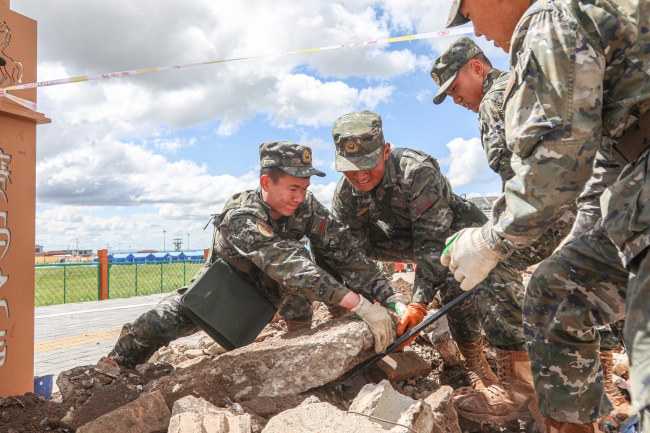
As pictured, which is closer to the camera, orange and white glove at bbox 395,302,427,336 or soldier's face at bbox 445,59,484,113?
orange and white glove at bbox 395,302,427,336

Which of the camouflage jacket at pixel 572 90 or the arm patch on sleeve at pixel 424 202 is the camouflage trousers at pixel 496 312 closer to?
the arm patch on sleeve at pixel 424 202

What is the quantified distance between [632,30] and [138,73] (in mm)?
3487

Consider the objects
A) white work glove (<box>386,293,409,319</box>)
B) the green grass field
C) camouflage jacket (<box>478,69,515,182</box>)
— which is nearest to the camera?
camouflage jacket (<box>478,69,515,182</box>)

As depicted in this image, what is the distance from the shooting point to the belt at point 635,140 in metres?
1.57

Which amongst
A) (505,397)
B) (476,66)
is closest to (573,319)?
(505,397)

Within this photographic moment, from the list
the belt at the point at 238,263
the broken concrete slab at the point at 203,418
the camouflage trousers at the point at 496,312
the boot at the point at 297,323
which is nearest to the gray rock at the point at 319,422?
the broken concrete slab at the point at 203,418

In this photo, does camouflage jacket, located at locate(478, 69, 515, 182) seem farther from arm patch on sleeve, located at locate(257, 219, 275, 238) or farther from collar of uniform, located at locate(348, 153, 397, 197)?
arm patch on sleeve, located at locate(257, 219, 275, 238)

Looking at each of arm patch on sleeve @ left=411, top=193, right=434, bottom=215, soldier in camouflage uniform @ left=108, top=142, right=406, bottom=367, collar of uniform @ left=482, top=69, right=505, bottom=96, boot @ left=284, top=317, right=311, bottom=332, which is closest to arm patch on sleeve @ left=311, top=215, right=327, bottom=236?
soldier in camouflage uniform @ left=108, top=142, right=406, bottom=367

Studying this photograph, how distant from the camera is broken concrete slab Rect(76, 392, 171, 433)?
2459 mm

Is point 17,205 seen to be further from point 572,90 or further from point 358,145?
point 572,90

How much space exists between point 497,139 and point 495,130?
0.07m

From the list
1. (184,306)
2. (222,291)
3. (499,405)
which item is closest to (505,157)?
(499,405)

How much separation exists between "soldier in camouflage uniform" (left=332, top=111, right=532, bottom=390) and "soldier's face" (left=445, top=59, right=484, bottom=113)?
53 cm

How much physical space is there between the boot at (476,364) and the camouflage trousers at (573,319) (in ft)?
4.82
